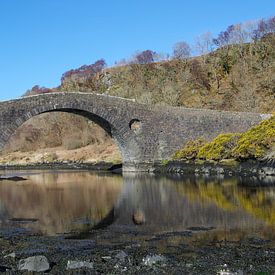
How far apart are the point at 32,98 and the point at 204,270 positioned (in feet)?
79.6

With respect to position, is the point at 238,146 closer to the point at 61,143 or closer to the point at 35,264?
the point at 35,264

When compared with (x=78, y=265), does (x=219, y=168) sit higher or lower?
higher

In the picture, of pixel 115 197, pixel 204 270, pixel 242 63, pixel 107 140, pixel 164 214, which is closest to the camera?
pixel 204 270

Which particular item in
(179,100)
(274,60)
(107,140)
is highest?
(274,60)

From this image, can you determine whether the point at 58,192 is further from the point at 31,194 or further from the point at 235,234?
the point at 235,234

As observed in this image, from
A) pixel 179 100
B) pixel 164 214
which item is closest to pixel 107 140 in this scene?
pixel 179 100

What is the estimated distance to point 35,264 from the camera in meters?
9.09

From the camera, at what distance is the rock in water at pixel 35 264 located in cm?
898

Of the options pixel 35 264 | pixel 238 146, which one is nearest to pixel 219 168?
pixel 238 146

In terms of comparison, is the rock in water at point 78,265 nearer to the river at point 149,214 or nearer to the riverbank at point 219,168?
the river at point 149,214

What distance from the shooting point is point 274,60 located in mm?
62844

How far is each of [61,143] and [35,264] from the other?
160ft

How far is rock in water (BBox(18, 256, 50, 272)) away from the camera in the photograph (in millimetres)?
8984

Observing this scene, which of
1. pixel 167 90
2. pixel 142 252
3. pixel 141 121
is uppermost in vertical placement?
pixel 167 90
